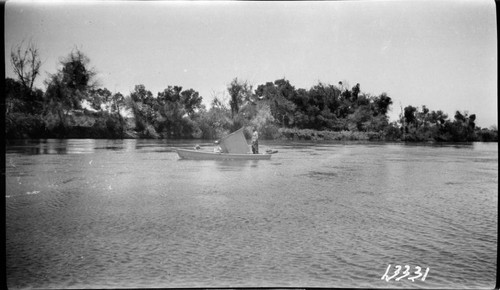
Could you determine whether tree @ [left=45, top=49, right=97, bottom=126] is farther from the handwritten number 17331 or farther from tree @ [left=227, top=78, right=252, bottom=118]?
the handwritten number 17331

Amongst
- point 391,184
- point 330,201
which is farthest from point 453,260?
point 391,184

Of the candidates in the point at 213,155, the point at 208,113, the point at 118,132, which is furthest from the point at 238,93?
the point at 213,155

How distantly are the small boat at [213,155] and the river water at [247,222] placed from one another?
0.41 metres

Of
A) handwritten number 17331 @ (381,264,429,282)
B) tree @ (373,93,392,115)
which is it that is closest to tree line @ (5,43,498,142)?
tree @ (373,93,392,115)

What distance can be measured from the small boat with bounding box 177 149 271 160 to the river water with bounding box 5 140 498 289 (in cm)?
41

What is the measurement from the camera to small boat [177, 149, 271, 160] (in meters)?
7.08

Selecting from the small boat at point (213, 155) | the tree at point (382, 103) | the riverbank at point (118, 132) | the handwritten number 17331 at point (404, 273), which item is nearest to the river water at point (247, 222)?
the handwritten number 17331 at point (404, 273)

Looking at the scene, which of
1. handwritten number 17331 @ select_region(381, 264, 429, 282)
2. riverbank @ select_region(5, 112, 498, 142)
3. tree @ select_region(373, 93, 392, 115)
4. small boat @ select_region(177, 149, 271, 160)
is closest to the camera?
handwritten number 17331 @ select_region(381, 264, 429, 282)

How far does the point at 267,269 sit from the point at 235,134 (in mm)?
1977

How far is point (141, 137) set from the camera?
4926 mm

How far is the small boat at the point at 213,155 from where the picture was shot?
7.08 meters

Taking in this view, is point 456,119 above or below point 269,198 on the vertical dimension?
above

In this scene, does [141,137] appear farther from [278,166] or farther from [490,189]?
[490,189]

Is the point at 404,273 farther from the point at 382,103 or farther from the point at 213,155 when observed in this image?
the point at 213,155
